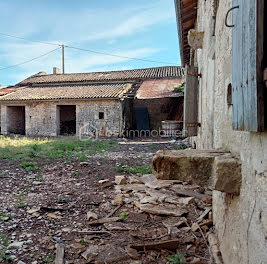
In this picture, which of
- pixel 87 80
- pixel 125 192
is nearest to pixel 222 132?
pixel 125 192

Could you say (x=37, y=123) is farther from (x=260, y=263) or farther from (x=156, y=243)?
(x=260, y=263)

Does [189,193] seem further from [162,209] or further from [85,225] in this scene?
[85,225]

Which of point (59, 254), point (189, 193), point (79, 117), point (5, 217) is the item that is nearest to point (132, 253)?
point (59, 254)

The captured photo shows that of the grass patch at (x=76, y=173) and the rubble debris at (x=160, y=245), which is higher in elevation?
the grass patch at (x=76, y=173)

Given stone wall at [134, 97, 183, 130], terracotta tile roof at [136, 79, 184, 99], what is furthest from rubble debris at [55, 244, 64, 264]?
stone wall at [134, 97, 183, 130]

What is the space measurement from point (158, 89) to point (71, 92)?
618cm

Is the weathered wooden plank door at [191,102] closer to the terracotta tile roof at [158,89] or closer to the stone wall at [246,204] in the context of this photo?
the stone wall at [246,204]

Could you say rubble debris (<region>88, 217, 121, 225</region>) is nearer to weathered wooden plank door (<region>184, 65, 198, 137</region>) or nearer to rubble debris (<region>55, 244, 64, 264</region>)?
rubble debris (<region>55, 244, 64, 264</region>)

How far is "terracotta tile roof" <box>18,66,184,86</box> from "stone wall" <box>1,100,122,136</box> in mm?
4330

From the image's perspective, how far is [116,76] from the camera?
800 inches

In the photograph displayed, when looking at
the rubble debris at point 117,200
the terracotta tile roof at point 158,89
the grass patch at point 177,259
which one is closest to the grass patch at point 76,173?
the rubble debris at point 117,200

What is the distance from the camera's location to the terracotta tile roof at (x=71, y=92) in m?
16.2

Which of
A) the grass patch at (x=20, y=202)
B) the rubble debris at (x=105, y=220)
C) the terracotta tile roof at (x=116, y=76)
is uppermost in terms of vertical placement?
the terracotta tile roof at (x=116, y=76)

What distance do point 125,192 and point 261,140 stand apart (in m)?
3.97
